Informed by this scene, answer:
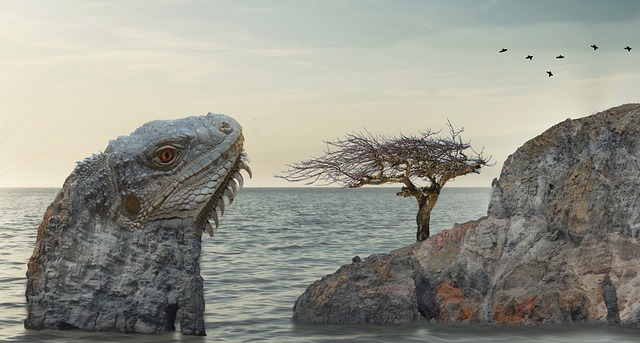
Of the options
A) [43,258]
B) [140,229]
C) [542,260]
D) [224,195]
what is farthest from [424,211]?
[43,258]

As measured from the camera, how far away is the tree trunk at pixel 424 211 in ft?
64.4

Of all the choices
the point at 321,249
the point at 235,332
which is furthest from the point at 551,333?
the point at 321,249

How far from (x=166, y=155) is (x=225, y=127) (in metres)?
0.74

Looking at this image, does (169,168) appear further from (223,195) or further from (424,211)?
(424,211)

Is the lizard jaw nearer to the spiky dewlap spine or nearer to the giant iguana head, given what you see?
the giant iguana head

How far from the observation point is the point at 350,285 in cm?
1220

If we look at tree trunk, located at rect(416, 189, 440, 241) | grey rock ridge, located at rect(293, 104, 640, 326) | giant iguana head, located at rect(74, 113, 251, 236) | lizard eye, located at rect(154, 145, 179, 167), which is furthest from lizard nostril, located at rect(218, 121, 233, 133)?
tree trunk, located at rect(416, 189, 440, 241)

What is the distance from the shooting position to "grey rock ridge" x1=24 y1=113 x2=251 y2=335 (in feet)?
28.3

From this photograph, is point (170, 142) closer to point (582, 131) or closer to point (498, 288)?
point (498, 288)

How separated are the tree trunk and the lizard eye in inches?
444

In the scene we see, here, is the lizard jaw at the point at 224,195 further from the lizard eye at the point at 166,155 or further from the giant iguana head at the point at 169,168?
the lizard eye at the point at 166,155

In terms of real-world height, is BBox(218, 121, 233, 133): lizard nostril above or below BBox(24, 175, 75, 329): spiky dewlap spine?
above

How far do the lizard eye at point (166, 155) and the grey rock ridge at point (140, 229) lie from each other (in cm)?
1

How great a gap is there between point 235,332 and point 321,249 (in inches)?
511
